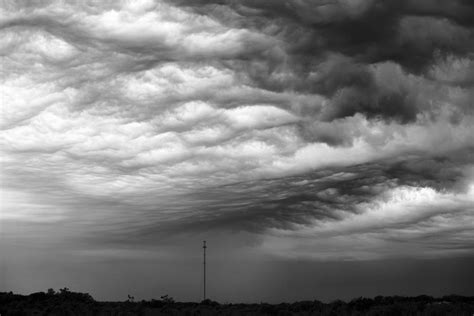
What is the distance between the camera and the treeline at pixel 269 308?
3386 cm

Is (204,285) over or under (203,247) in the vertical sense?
under

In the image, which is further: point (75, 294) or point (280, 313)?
point (75, 294)

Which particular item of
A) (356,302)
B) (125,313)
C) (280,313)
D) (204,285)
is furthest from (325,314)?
(204,285)

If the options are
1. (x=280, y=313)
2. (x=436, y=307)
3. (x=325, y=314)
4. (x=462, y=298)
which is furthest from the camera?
(x=462, y=298)

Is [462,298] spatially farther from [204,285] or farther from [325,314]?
[204,285]

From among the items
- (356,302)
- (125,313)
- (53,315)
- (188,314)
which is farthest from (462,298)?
(53,315)

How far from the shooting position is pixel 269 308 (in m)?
45.1

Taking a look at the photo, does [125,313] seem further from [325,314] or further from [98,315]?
[325,314]

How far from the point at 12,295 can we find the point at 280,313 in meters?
41.4

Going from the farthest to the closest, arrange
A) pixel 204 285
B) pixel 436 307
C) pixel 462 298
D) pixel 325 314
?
pixel 204 285 < pixel 462 298 < pixel 325 314 < pixel 436 307

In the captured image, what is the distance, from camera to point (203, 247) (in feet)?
244

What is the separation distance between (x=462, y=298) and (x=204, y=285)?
32551 mm

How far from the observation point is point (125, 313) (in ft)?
136

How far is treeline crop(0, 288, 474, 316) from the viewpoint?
1333 inches
